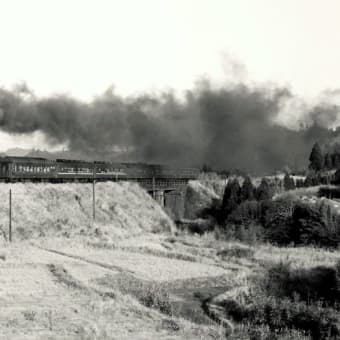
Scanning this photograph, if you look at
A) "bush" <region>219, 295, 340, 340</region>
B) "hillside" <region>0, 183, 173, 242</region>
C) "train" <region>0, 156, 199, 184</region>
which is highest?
"train" <region>0, 156, 199, 184</region>

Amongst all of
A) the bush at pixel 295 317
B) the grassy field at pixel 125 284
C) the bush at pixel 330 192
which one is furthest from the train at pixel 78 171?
the bush at pixel 295 317

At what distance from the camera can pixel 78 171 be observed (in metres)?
45.8

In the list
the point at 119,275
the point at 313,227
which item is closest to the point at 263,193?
the point at 313,227

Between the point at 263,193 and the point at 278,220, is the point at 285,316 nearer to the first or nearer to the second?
the point at 278,220

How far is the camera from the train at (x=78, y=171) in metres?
37.8

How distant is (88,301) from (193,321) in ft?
13.8

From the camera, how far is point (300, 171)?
8344 cm

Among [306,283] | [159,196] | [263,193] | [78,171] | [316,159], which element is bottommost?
[306,283]

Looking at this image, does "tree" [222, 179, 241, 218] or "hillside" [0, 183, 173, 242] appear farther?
"tree" [222, 179, 241, 218]

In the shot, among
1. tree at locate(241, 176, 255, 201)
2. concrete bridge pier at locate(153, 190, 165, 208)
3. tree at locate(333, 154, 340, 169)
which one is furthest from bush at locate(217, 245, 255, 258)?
tree at locate(333, 154, 340, 169)

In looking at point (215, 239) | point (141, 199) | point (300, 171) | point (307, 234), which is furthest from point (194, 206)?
point (300, 171)

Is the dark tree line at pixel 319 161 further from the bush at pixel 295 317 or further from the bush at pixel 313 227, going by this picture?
the bush at pixel 295 317

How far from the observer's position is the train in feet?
124

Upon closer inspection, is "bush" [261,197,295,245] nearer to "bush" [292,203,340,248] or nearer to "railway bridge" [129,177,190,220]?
"bush" [292,203,340,248]
